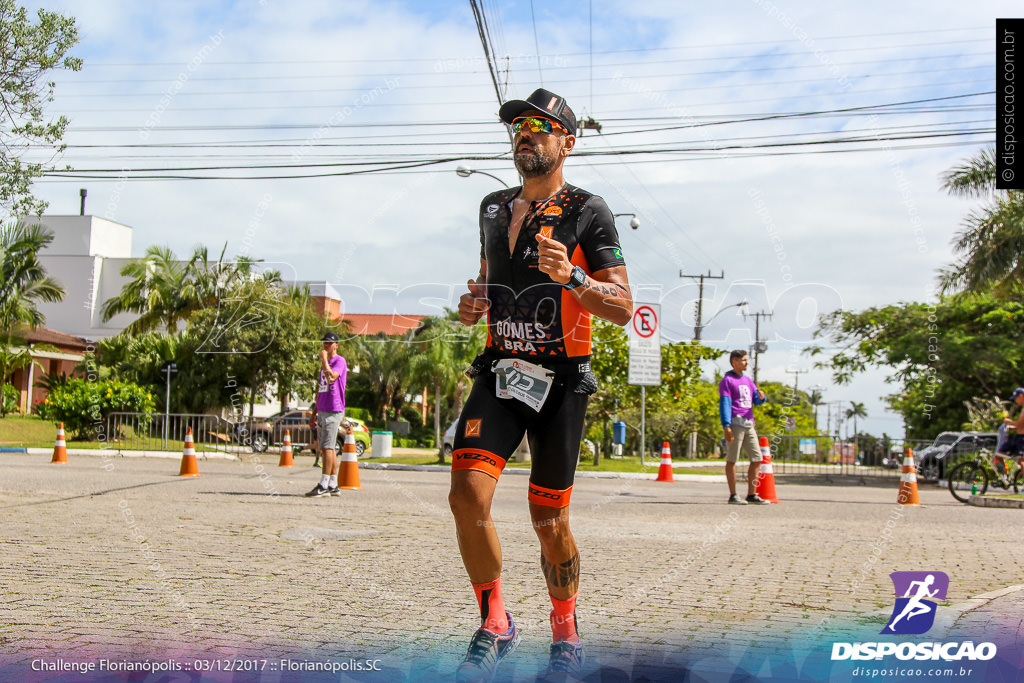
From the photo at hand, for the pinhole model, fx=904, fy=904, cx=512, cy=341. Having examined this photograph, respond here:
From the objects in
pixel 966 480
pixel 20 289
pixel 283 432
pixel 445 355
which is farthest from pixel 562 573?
pixel 445 355

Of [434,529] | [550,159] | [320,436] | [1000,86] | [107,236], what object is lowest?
[434,529]

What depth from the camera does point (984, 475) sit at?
48.9 ft

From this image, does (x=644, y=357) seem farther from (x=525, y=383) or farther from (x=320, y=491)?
(x=525, y=383)

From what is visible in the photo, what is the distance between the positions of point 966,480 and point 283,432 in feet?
69.3

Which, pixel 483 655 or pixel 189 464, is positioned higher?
pixel 483 655

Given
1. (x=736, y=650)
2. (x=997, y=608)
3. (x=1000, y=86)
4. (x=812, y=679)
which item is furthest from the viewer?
(x=1000, y=86)

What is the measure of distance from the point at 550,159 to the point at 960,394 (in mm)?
32973

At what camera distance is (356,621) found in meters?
4.39

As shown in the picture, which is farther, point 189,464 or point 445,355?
point 445,355

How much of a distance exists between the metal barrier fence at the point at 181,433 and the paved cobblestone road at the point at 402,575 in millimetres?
13697

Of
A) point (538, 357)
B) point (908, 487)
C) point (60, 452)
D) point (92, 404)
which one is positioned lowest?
point (60, 452)

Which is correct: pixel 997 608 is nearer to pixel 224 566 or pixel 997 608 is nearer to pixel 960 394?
pixel 224 566

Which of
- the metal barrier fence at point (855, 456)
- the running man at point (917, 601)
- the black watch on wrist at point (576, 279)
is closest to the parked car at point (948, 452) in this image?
the metal barrier fence at point (855, 456)

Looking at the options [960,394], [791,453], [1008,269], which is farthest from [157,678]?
[960,394]
